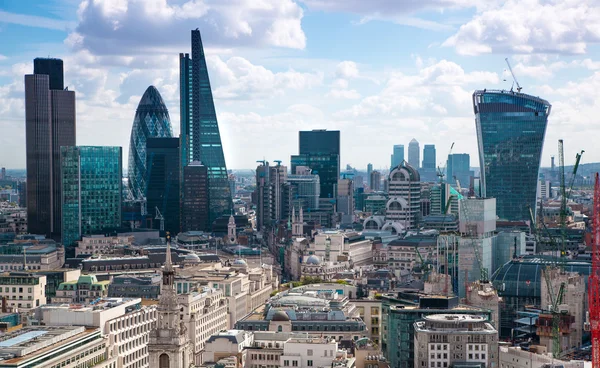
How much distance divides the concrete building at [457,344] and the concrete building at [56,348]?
2710 cm

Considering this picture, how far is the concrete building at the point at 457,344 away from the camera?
317 ft

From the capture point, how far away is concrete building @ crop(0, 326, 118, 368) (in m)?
79.8

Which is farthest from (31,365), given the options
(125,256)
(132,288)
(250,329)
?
(125,256)

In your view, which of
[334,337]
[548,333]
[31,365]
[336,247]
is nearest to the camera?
[31,365]

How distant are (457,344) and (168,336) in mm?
33944

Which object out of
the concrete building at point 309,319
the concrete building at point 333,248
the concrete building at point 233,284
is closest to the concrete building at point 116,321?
the concrete building at point 309,319

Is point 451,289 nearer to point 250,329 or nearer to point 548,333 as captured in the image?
point 548,333

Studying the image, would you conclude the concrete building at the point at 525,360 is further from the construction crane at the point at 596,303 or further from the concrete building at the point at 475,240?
the concrete building at the point at 475,240

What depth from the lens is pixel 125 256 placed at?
162750 mm

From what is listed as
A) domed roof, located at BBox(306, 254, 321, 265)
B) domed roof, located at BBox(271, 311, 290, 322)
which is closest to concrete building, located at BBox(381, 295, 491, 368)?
domed roof, located at BBox(271, 311, 290, 322)

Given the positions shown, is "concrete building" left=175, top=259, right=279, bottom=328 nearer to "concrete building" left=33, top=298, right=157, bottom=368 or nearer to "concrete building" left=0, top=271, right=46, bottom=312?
"concrete building" left=33, top=298, right=157, bottom=368

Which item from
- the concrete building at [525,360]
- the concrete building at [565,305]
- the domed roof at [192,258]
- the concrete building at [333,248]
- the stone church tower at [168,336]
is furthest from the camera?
the concrete building at [333,248]

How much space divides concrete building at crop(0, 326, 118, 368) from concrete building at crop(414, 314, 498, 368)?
27103 mm

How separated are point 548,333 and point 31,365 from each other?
57042mm
